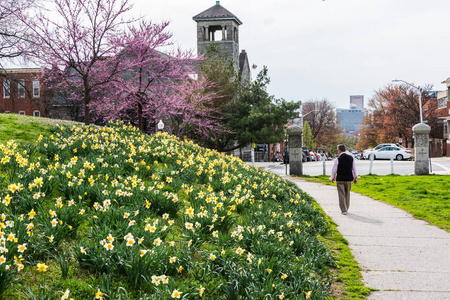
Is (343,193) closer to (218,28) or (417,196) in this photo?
(417,196)

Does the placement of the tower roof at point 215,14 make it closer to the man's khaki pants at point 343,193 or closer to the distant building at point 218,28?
the distant building at point 218,28

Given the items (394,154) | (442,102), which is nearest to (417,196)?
(394,154)

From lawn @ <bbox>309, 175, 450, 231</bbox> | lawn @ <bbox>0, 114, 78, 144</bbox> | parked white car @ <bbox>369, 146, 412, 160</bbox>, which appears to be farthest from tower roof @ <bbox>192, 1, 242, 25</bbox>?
lawn @ <bbox>0, 114, 78, 144</bbox>

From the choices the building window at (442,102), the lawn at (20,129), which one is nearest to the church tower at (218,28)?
the building window at (442,102)

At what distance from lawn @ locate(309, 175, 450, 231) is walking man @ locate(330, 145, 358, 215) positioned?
5.09 feet

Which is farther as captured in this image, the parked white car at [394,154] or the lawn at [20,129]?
the parked white car at [394,154]

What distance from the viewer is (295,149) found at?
23484mm

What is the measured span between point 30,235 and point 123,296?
43.4 inches

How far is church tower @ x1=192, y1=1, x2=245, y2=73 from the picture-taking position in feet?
189

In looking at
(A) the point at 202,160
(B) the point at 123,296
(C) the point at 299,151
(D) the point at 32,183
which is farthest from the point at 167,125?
(B) the point at 123,296

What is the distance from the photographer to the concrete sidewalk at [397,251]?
5039 mm

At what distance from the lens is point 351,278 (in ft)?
17.7

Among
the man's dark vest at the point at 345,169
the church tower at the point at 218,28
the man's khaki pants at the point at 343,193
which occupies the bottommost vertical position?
the man's khaki pants at the point at 343,193

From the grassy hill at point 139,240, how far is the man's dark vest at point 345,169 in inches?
140
